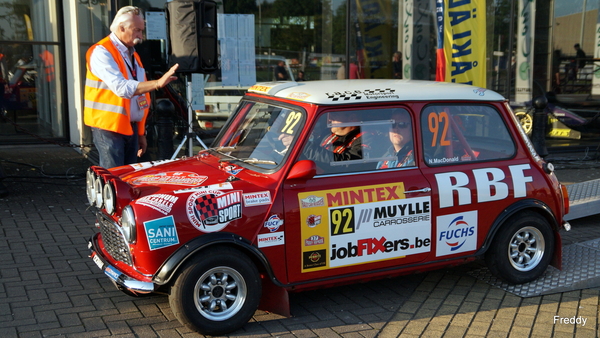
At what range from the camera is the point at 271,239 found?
414 cm

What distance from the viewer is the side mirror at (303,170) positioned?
4.13m

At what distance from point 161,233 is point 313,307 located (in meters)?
1.43

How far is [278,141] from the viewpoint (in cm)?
450

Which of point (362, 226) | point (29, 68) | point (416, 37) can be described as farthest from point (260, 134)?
point (29, 68)

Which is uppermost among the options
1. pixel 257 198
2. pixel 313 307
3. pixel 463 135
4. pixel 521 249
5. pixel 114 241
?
pixel 463 135

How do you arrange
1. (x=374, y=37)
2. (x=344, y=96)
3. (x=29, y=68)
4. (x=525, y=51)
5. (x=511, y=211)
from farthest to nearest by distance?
(x=29, y=68), (x=525, y=51), (x=374, y=37), (x=511, y=211), (x=344, y=96)

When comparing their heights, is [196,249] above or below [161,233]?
below

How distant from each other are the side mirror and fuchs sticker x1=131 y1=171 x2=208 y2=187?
0.66 m

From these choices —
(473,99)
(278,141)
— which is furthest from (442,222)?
(278,141)

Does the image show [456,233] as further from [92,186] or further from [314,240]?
[92,186]

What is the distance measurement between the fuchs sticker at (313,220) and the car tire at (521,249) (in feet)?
5.44

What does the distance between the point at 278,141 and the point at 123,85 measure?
1766 millimetres

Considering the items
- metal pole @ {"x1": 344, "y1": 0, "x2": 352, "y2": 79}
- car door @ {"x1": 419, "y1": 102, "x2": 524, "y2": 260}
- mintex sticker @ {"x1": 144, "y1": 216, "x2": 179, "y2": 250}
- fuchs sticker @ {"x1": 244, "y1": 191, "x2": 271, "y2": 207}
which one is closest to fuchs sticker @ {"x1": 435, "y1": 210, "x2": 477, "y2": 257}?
car door @ {"x1": 419, "y1": 102, "x2": 524, "y2": 260}

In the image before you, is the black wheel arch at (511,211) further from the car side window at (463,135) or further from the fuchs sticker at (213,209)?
the fuchs sticker at (213,209)
